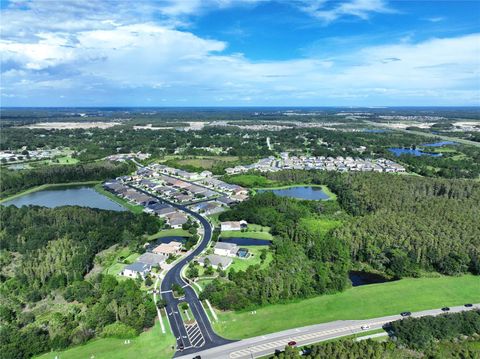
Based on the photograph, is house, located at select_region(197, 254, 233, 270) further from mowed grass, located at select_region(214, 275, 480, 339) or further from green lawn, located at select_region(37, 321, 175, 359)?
green lawn, located at select_region(37, 321, 175, 359)

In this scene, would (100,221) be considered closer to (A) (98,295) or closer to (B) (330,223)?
(A) (98,295)

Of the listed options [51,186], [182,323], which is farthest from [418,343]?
[51,186]

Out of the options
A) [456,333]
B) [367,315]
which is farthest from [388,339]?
[456,333]

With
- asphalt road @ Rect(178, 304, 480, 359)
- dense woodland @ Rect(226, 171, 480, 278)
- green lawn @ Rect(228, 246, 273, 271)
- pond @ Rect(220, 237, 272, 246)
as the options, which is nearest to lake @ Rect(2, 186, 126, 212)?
pond @ Rect(220, 237, 272, 246)

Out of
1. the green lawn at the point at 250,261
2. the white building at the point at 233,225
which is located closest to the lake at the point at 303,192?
the white building at the point at 233,225

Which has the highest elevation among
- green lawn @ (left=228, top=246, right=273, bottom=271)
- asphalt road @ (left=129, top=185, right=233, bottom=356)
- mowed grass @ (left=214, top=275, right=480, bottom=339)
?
green lawn @ (left=228, top=246, right=273, bottom=271)

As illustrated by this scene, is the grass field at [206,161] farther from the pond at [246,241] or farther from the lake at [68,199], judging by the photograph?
the pond at [246,241]
